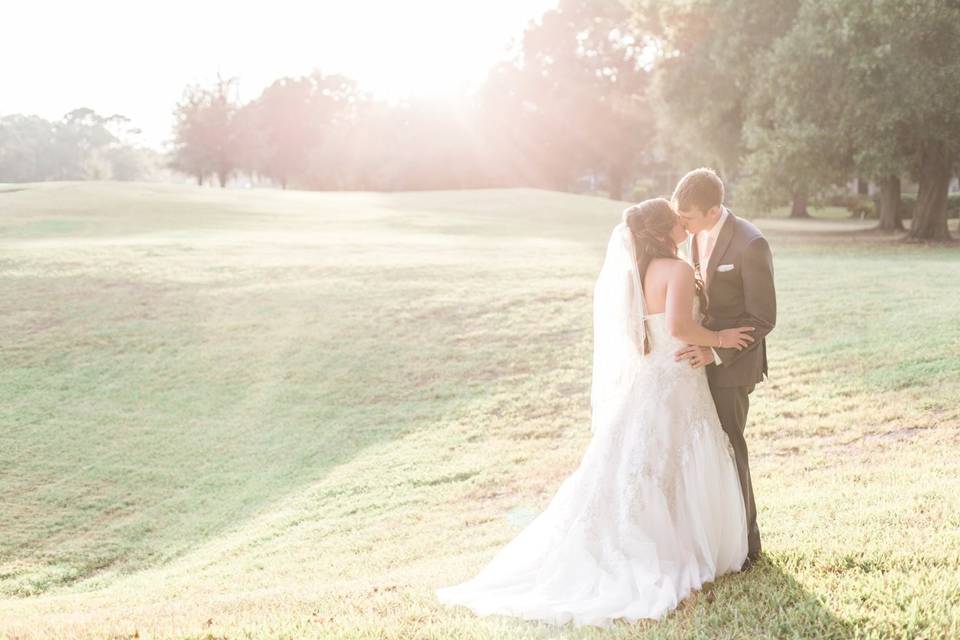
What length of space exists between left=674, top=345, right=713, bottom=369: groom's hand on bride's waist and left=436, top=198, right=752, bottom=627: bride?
4 centimetres

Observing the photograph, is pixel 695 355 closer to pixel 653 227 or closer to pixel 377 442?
pixel 653 227

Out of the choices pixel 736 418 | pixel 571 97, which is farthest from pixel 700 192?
pixel 571 97

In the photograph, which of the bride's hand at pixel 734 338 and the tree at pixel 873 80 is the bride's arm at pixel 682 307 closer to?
the bride's hand at pixel 734 338

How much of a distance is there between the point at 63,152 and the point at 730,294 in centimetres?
9567

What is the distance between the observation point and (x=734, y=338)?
5105 mm

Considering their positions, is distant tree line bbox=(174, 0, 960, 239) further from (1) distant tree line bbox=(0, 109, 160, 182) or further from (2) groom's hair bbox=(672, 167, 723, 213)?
(1) distant tree line bbox=(0, 109, 160, 182)

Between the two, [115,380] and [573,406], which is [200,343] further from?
[573,406]

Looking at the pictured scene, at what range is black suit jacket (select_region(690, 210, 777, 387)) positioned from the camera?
5.11 metres

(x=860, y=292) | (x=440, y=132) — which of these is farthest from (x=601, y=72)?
(x=860, y=292)

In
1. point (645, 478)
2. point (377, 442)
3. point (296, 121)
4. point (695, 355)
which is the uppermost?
point (296, 121)

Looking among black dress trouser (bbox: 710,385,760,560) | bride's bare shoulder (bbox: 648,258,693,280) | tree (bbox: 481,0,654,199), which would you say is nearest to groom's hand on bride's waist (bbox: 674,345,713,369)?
black dress trouser (bbox: 710,385,760,560)

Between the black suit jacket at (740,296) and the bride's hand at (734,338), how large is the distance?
0.04 meters

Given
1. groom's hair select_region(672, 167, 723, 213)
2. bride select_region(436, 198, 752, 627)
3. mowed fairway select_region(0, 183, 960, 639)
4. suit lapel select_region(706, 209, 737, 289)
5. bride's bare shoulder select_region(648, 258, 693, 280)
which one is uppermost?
groom's hair select_region(672, 167, 723, 213)

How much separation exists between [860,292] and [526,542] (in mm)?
13741
